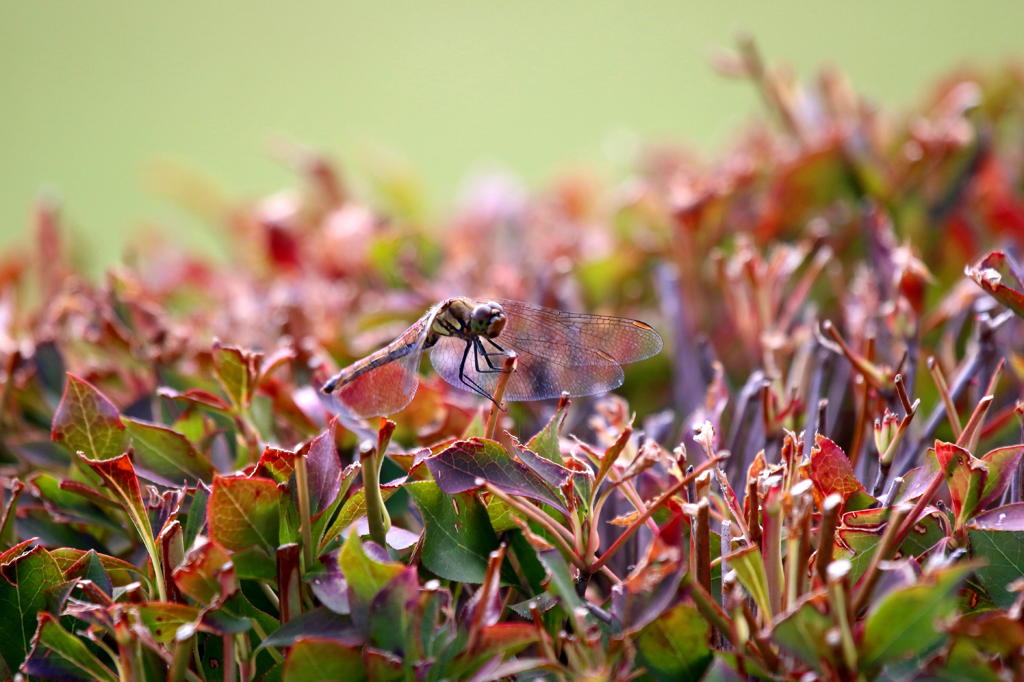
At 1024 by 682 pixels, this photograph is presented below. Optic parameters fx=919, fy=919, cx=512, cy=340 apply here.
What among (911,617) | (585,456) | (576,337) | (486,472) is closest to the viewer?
(911,617)

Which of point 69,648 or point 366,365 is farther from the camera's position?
point 366,365

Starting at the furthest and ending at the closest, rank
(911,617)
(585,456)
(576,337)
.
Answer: (576,337) → (585,456) → (911,617)

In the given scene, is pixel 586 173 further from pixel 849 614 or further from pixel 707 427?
pixel 849 614

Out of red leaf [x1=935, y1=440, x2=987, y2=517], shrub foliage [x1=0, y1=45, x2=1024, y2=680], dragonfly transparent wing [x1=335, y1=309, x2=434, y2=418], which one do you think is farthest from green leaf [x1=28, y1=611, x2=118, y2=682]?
red leaf [x1=935, y1=440, x2=987, y2=517]

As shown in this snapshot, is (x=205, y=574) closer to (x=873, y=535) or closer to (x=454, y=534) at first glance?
(x=454, y=534)

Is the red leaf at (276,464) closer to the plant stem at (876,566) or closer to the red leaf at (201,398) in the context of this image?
the red leaf at (201,398)

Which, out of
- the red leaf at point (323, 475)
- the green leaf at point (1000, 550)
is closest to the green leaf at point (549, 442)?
the red leaf at point (323, 475)

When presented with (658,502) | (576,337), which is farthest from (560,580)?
(576,337)

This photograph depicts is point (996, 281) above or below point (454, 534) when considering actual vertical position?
above
